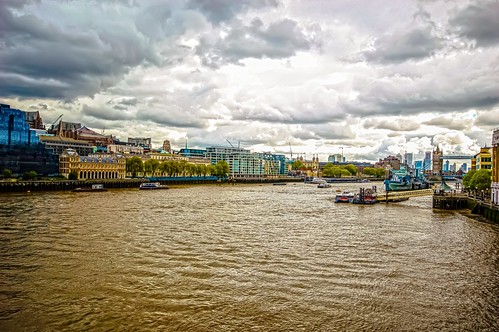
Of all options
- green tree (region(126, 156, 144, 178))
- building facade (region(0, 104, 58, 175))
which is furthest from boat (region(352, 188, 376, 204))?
building facade (region(0, 104, 58, 175))

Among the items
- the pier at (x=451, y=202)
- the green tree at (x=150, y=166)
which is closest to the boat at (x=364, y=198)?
the pier at (x=451, y=202)

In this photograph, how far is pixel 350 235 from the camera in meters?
31.1

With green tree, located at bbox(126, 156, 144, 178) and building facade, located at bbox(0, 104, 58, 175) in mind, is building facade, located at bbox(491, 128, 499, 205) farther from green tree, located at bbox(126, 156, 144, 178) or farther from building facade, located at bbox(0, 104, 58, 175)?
building facade, located at bbox(0, 104, 58, 175)

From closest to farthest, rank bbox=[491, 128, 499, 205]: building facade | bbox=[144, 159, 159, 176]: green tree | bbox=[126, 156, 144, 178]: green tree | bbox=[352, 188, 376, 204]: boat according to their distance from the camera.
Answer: bbox=[491, 128, 499, 205]: building facade
bbox=[352, 188, 376, 204]: boat
bbox=[126, 156, 144, 178]: green tree
bbox=[144, 159, 159, 176]: green tree

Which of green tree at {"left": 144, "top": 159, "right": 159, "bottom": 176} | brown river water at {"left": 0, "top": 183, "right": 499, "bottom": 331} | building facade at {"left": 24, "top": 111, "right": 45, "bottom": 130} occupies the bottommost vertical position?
brown river water at {"left": 0, "top": 183, "right": 499, "bottom": 331}

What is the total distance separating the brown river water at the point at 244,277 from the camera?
14.1 metres

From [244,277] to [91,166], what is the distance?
111 metres

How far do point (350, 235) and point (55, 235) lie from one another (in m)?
22.0

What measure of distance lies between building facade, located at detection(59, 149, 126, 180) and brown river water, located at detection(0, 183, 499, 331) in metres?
86.9

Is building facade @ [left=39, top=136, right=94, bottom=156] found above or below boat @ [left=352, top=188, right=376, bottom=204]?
above

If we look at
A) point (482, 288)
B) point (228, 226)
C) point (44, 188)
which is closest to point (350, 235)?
point (228, 226)

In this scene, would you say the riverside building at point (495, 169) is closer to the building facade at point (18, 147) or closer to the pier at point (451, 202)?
the pier at point (451, 202)

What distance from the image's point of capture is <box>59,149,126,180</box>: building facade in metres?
116

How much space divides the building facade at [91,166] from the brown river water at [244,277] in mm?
86854
